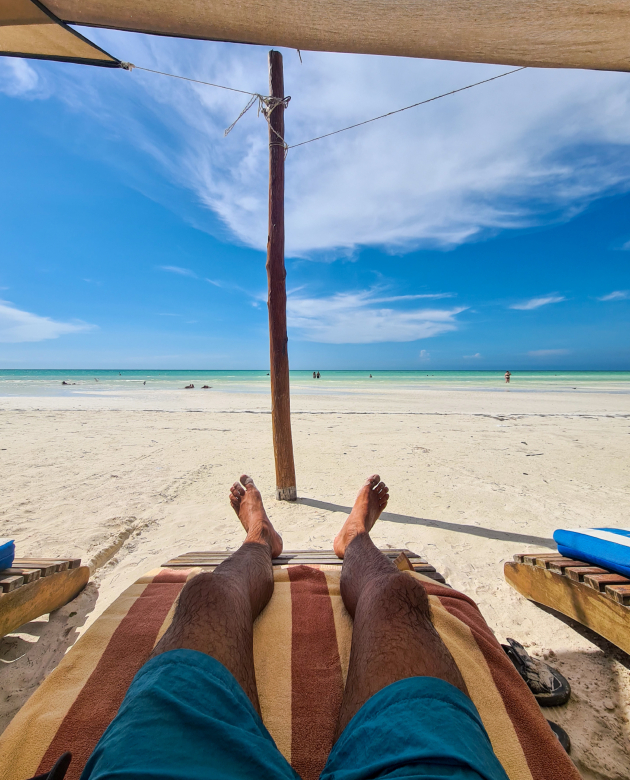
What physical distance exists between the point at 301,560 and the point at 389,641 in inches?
45.8

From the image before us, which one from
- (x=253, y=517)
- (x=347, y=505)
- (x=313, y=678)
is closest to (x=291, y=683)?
(x=313, y=678)

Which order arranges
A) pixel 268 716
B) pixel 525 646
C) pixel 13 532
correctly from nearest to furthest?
pixel 268 716
pixel 525 646
pixel 13 532

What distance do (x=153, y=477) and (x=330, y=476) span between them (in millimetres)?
2029

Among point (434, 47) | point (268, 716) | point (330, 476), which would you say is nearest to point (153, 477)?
point (330, 476)

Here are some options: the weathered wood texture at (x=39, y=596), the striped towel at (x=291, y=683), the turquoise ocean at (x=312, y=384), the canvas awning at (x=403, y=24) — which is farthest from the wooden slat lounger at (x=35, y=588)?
the turquoise ocean at (x=312, y=384)

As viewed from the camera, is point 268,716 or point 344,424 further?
point 344,424

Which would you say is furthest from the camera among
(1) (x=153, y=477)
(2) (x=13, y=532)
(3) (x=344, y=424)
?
(3) (x=344, y=424)

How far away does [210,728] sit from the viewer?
72cm

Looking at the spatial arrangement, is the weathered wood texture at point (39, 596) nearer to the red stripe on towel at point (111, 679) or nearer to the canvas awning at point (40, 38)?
the red stripe on towel at point (111, 679)

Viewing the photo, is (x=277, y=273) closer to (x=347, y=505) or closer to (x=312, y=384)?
(x=347, y=505)

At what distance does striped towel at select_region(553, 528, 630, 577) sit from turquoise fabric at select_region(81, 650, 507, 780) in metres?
1.38

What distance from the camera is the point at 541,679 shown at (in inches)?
57.3

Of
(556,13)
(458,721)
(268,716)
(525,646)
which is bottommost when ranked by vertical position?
(525,646)

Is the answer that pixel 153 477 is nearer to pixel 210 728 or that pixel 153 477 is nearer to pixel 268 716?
pixel 268 716
